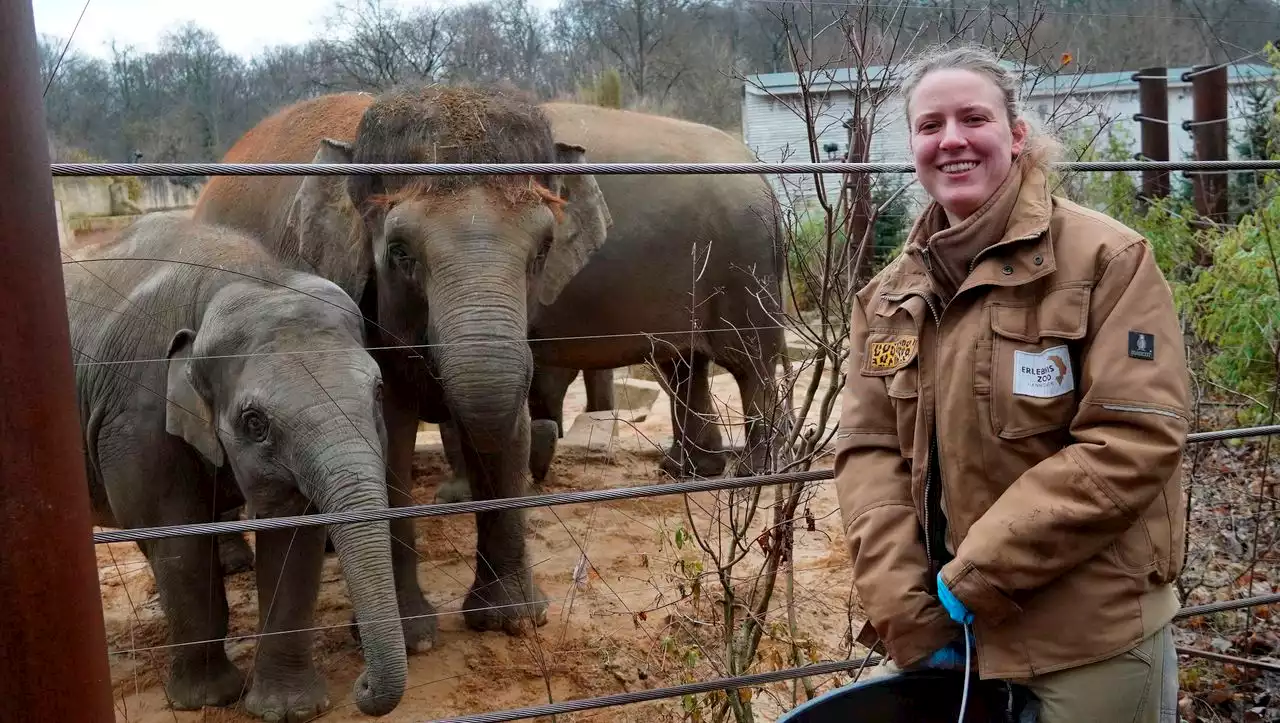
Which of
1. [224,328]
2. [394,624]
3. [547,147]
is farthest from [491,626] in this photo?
[547,147]

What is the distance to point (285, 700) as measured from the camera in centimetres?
369

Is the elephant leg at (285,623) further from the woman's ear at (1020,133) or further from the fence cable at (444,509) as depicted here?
the woman's ear at (1020,133)

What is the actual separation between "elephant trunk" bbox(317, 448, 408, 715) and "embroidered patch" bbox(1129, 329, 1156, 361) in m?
2.10

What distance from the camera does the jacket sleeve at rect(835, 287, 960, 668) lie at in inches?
74.9

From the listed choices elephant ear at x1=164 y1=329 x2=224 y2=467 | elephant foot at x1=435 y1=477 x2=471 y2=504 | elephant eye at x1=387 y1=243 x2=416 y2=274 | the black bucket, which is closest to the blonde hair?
the black bucket

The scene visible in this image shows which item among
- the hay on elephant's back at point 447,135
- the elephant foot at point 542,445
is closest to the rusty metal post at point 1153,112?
the elephant foot at point 542,445

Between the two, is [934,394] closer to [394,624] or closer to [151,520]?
[394,624]

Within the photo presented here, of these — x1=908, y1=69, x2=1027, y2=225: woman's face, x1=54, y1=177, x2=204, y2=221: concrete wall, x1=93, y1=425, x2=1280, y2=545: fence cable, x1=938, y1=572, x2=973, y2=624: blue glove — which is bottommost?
x1=938, y1=572, x2=973, y2=624: blue glove

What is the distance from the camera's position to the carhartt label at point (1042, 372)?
1795 millimetres

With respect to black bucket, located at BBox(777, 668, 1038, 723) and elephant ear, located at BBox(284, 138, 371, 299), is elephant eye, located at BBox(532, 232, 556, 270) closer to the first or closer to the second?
elephant ear, located at BBox(284, 138, 371, 299)

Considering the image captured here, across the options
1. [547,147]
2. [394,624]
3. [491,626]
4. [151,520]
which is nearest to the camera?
[394,624]

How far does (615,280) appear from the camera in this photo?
6.73 m

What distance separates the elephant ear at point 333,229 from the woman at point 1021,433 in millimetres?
3055

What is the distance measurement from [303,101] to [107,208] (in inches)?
47.3
